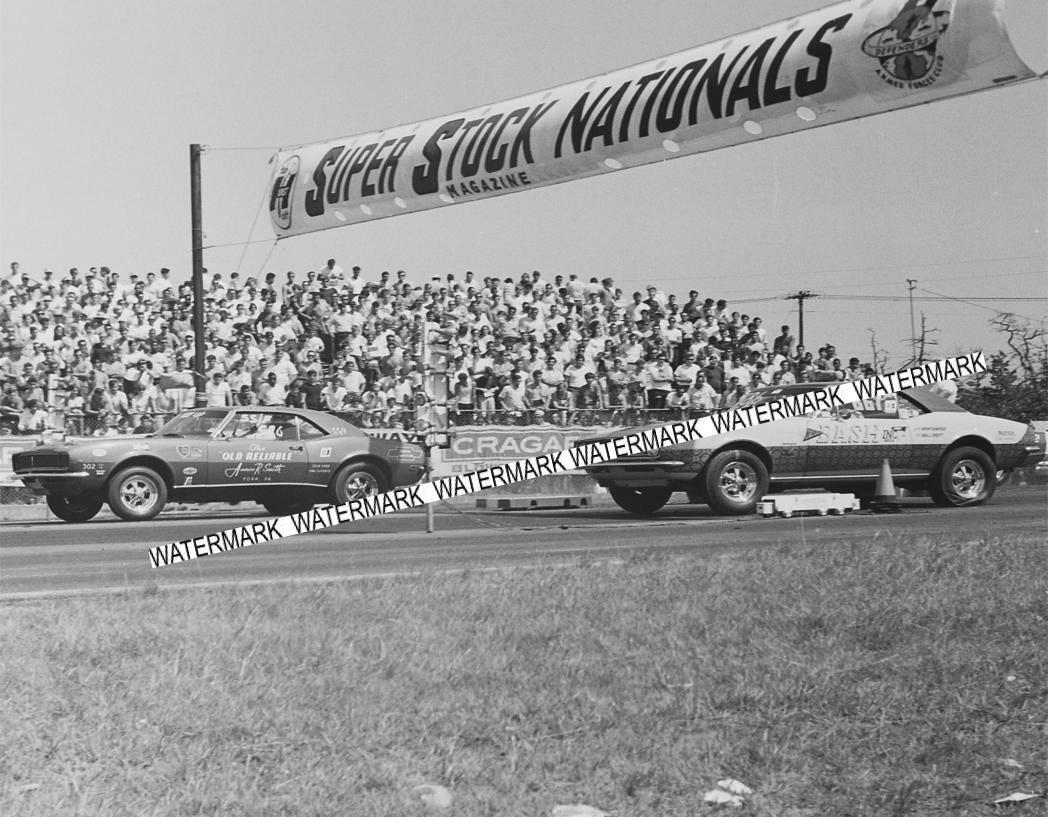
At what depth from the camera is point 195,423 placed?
10.6 metres

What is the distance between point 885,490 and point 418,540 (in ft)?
18.7

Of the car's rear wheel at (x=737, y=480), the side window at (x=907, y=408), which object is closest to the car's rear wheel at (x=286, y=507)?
the car's rear wheel at (x=737, y=480)

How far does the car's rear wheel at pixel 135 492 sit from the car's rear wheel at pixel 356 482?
2.12 meters

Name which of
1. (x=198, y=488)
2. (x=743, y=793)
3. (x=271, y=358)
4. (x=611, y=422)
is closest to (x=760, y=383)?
(x=611, y=422)

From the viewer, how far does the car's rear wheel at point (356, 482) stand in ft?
38.5

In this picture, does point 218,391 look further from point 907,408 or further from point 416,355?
point 907,408

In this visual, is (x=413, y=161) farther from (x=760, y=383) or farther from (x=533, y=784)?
(x=533, y=784)

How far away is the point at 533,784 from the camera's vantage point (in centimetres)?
411

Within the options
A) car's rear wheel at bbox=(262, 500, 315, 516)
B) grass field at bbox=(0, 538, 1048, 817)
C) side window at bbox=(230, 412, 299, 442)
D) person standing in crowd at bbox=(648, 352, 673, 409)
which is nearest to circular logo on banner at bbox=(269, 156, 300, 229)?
side window at bbox=(230, 412, 299, 442)

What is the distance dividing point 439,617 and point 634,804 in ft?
9.20

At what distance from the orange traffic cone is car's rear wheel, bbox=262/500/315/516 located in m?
6.30

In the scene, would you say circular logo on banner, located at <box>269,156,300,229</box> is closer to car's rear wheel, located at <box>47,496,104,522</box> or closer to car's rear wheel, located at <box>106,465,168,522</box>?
car's rear wheel, located at <box>106,465,168,522</box>

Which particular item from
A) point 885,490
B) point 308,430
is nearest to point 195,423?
point 308,430

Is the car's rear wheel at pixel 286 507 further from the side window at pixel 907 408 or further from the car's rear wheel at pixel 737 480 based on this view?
the side window at pixel 907 408
